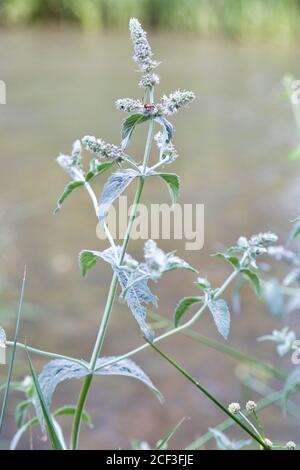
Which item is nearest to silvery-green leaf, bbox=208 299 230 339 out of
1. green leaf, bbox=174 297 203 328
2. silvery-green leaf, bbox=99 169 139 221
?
green leaf, bbox=174 297 203 328

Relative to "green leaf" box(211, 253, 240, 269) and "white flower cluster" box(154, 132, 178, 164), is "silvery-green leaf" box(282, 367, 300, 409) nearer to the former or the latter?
"green leaf" box(211, 253, 240, 269)

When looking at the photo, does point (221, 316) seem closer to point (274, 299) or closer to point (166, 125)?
point (166, 125)

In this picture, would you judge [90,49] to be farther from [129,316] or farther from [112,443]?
[112,443]

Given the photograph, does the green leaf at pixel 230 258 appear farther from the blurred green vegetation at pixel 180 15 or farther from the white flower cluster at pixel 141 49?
the blurred green vegetation at pixel 180 15

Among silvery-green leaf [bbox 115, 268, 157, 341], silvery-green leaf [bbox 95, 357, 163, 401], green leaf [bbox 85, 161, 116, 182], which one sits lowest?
silvery-green leaf [bbox 95, 357, 163, 401]

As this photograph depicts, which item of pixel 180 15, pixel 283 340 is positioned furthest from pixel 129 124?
pixel 180 15

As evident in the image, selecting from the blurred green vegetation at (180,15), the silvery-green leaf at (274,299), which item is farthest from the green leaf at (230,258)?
the blurred green vegetation at (180,15)
